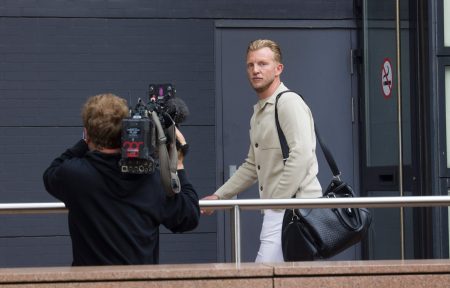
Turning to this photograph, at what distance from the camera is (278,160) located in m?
6.45

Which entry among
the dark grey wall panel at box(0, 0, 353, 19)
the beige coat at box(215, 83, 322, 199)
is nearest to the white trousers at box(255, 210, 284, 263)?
the beige coat at box(215, 83, 322, 199)

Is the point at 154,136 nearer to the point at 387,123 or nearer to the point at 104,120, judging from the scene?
the point at 104,120

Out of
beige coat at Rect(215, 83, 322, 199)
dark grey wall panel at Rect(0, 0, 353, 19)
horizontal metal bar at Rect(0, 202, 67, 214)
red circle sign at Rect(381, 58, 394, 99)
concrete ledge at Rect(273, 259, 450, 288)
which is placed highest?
dark grey wall panel at Rect(0, 0, 353, 19)

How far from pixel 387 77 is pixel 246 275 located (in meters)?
4.79

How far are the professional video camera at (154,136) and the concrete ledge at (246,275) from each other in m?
0.42

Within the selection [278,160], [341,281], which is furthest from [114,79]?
[341,281]

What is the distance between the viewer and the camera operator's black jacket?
5098mm

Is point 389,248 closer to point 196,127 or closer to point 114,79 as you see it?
point 196,127

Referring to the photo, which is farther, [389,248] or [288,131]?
[389,248]

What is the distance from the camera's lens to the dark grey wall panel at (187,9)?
976cm

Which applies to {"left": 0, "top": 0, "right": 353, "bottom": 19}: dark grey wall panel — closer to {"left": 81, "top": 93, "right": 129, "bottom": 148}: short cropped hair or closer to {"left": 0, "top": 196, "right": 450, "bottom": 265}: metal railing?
{"left": 0, "top": 196, "right": 450, "bottom": 265}: metal railing

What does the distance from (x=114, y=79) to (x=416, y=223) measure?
2658 mm

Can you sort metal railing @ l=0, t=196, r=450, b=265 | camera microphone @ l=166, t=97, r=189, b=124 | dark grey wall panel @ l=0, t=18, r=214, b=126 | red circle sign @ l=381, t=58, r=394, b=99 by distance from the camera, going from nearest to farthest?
camera microphone @ l=166, t=97, r=189, b=124, metal railing @ l=0, t=196, r=450, b=265, red circle sign @ l=381, t=58, r=394, b=99, dark grey wall panel @ l=0, t=18, r=214, b=126

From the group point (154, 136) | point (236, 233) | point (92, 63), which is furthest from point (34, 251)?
point (154, 136)
